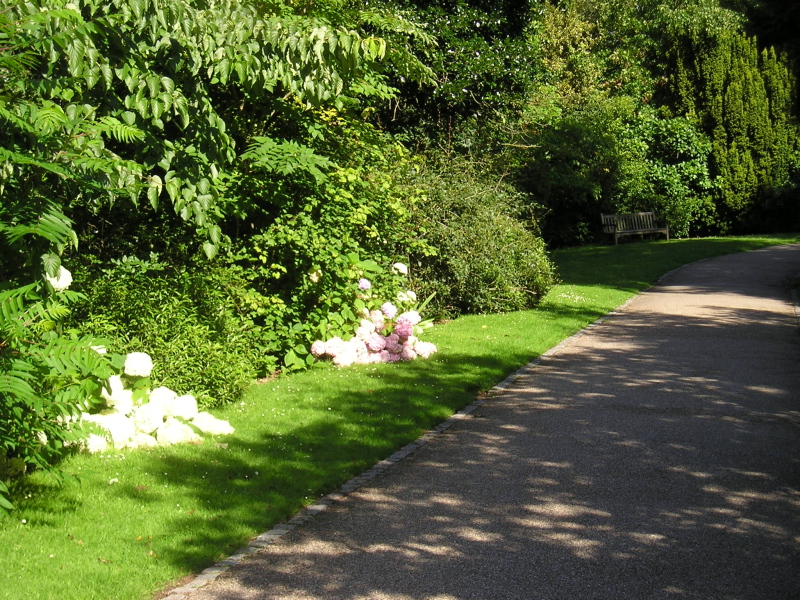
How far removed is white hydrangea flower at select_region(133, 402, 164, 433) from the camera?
21.7 feet

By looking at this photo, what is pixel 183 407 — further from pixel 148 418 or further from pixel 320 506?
pixel 320 506

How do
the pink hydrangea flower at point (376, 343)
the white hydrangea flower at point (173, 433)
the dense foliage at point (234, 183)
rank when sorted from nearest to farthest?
1. the dense foliage at point (234, 183)
2. the white hydrangea flower at point (173, 433)
3. the pink hydrangea flower at point (376, 343)

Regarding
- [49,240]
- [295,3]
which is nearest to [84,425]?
[49,240]

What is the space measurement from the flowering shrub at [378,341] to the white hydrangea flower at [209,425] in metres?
2.60

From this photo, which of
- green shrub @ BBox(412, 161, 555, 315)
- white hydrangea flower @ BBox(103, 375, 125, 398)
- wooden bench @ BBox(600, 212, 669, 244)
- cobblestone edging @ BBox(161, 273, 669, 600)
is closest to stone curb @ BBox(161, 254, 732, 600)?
cobblestone edging @ BBox(161, 273, 669, 600)

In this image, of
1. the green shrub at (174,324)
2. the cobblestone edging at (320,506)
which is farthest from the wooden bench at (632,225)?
the green shrub at (174,324)

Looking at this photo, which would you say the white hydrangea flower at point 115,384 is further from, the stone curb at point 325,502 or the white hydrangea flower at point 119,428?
the stone curb at point 325,502

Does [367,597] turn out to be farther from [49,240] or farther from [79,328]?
[79,328]

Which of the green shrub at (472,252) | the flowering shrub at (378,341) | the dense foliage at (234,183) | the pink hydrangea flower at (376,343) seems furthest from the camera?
the green shrub at (472,252)

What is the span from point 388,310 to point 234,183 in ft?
7.95

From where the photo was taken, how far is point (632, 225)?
95.7 feet

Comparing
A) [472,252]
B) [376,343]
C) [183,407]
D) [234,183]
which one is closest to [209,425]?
[183,407]

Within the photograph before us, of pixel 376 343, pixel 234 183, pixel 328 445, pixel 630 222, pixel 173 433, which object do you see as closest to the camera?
pixel 173 433

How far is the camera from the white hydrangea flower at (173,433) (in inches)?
259
